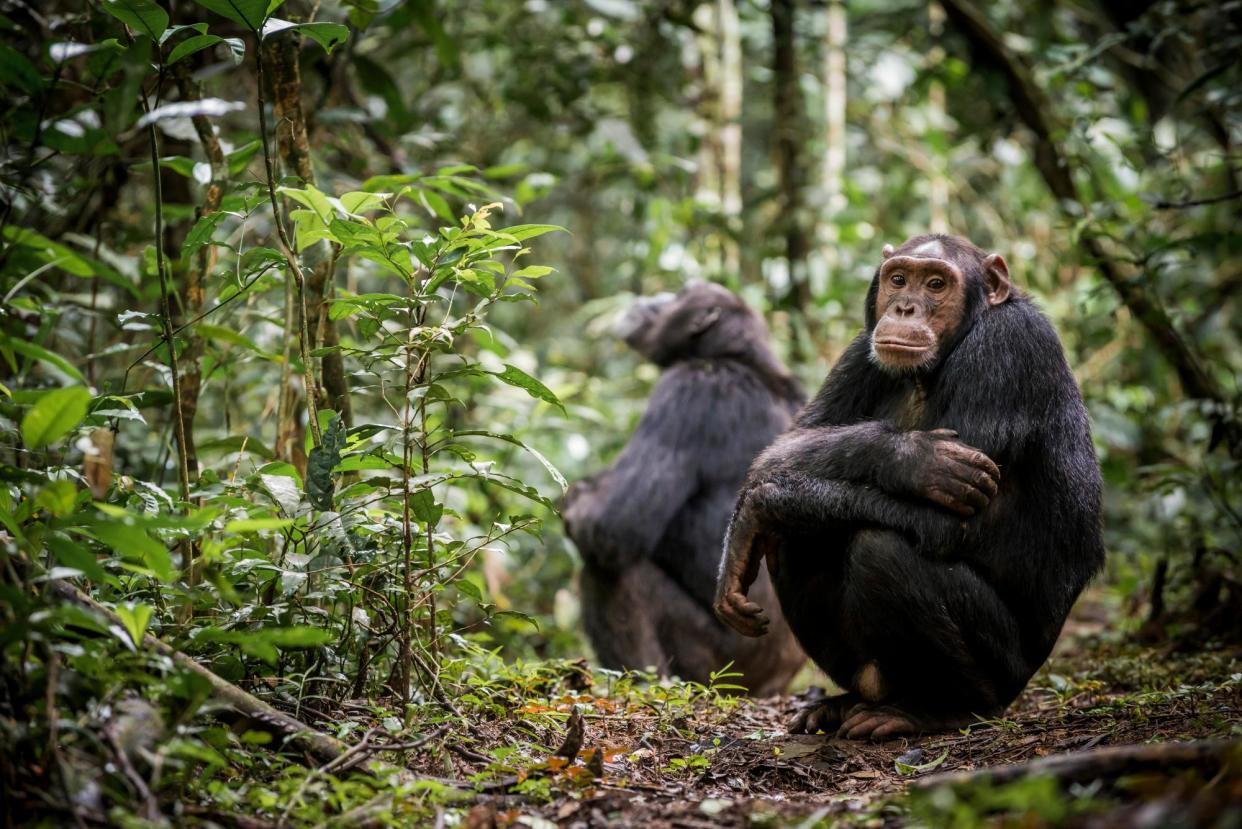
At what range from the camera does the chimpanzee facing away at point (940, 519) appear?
3885 mm

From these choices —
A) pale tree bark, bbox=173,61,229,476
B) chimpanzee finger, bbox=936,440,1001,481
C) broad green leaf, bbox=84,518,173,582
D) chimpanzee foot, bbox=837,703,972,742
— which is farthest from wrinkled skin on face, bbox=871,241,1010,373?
broad green leaf, bbox=84,518,173,582

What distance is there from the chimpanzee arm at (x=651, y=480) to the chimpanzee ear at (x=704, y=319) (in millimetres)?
451

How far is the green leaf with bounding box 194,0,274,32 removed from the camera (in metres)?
3.18

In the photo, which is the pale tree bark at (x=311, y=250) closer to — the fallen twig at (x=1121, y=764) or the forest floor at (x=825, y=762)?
the forest floor at (x=825, y=762)

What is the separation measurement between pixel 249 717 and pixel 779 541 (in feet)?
7.40

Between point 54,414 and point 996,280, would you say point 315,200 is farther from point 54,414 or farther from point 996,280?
point 996,280

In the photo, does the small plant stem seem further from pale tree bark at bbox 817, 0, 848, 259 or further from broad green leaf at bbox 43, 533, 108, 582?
pale tree bark at bbox 817, 0, 848, 259

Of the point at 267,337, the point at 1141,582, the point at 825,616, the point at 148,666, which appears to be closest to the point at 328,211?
the point at 148,666

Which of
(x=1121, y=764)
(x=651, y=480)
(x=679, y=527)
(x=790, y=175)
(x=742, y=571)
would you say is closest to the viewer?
(x=1121, y=764)

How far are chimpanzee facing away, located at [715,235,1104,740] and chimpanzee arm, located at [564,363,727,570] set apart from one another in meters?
2.13

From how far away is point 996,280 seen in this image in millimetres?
4348

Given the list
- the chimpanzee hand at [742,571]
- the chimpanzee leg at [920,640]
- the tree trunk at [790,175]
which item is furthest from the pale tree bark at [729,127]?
the chimpanzee leg at [920,640]

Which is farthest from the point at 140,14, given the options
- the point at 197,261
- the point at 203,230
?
the point at 197,261

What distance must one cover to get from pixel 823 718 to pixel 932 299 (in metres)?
1.72
